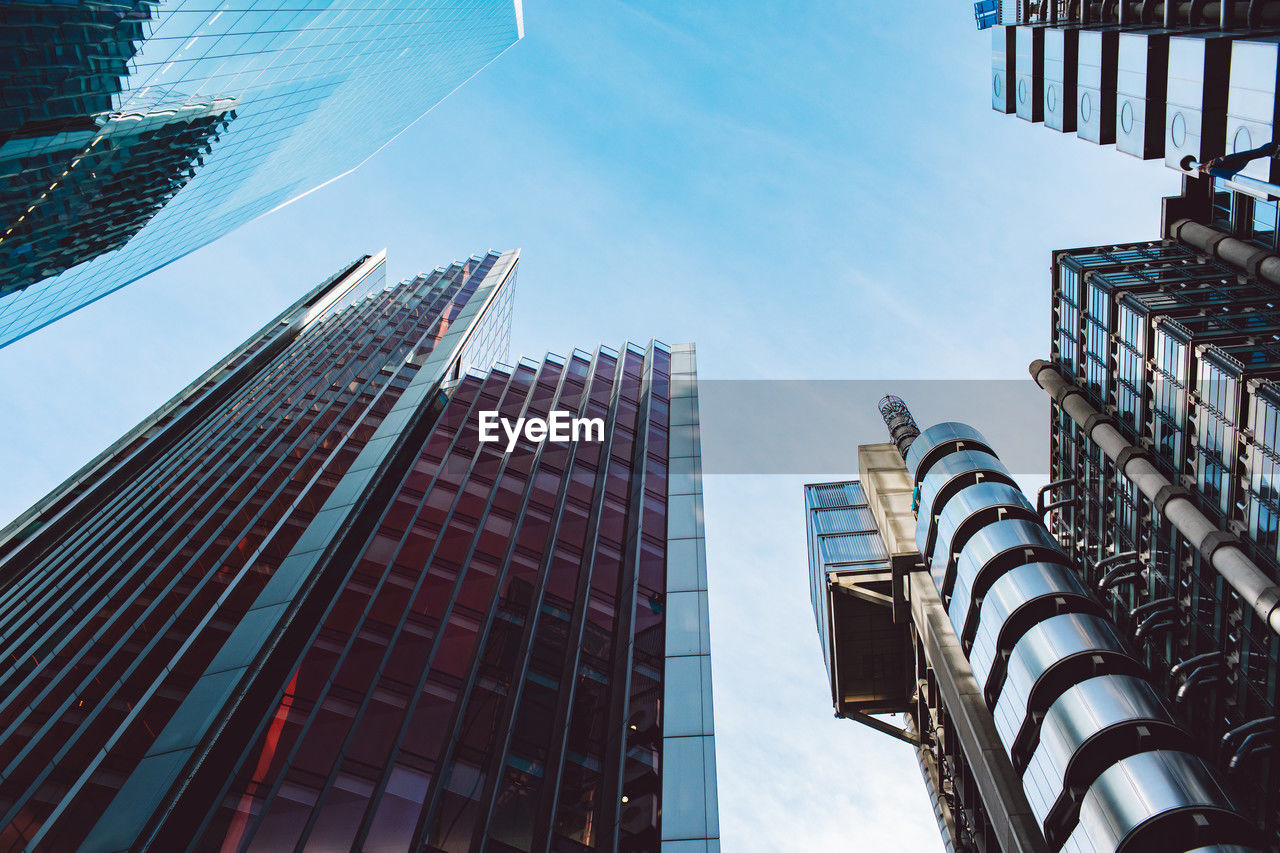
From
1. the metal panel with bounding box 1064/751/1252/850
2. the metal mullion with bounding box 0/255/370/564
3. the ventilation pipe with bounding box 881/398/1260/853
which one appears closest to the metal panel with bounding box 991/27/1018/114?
the ventilation pipe with bounding box 881/398/1260/853

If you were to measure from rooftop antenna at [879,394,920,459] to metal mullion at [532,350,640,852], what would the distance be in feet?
115

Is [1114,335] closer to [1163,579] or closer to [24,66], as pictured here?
[1163,579]

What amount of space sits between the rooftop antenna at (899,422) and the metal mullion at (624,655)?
31878 millimetres

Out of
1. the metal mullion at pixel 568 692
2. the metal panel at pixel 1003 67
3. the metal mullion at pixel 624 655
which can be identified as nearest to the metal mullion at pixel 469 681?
the metal mullion at pixel 568 692

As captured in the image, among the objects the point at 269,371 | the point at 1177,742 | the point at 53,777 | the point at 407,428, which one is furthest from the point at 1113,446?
the point at 269,371

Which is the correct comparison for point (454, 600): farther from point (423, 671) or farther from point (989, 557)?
point (989, 557)

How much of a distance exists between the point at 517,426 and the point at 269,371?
3141cm

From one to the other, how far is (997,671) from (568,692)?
23407mm

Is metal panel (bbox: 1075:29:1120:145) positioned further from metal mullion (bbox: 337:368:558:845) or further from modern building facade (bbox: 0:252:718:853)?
metal mullion (bbox: 337:368:558:845)

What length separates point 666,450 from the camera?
39406mm

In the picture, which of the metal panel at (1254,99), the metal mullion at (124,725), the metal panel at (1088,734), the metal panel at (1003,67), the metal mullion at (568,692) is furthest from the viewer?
the metal panel at (1003,67)

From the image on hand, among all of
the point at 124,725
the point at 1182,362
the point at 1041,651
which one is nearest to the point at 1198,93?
the point at 1182,362

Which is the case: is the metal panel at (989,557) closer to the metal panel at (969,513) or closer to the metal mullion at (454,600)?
the metal panel at (969,513)

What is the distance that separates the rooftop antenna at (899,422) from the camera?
216ft
